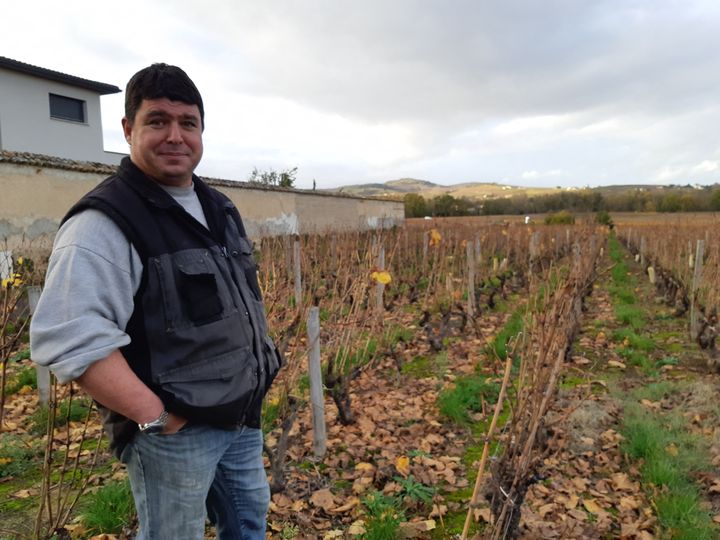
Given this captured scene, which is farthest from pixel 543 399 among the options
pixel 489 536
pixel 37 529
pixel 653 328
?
pixel 653 328

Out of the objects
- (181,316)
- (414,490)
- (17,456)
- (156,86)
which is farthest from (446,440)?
(156,86)

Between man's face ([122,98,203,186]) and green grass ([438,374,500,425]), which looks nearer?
man's face ([122,98,203,186])

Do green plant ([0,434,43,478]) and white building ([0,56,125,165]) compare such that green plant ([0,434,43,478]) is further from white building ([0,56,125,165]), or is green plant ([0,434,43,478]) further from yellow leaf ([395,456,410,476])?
white building ([0,56,125,165])

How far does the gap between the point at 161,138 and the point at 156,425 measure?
2.69 ft

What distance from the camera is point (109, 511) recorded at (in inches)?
102

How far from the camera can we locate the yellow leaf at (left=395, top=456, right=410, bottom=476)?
10.4 feet

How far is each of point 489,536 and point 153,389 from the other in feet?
5.15

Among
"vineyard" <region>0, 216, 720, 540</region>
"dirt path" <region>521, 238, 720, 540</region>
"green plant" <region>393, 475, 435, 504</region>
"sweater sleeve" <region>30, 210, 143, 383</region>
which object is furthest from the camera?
"green plant" <region>393, 475, 435, 504</region>

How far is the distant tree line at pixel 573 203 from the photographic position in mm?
40938

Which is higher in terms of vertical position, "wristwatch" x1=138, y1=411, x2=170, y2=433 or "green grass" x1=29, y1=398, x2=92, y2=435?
"wristwatch" x1=138, y1=411, x2=170, y2=433

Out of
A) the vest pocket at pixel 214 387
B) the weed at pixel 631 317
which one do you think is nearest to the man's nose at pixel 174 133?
the vest pocket at pixel 214 387

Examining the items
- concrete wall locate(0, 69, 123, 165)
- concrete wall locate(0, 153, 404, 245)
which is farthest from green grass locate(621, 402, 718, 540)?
concrete wall locate(0, 69, 123, 165)

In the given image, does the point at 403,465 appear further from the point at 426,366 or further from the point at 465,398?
the point at 426,366

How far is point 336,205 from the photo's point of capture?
21359 mm
